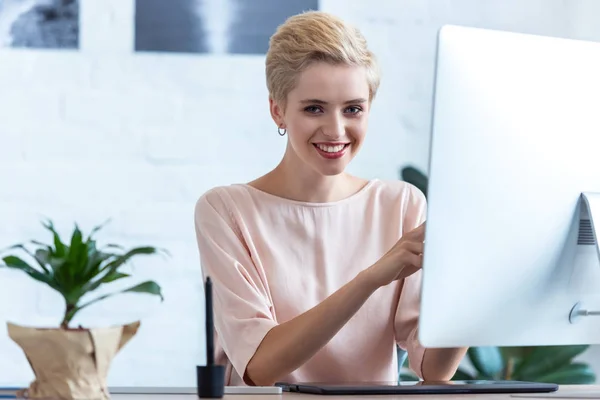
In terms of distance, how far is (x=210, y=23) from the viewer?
267 centimetres

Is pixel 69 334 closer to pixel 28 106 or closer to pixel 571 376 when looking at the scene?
pixel 28 106

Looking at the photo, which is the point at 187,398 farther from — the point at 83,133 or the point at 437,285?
the point at 83,133

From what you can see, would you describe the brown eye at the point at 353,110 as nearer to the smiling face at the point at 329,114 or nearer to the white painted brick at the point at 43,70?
the smiling face at the point at 329,114

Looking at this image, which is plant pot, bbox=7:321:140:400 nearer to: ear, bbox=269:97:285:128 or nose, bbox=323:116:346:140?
nose, bbox=323:116:346:140

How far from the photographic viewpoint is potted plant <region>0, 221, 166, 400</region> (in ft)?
3.34

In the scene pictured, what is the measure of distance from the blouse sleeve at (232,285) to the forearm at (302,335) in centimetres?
2

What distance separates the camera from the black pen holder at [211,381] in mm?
1209

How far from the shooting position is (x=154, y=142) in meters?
2.65

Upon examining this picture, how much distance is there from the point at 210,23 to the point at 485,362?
1229 mm

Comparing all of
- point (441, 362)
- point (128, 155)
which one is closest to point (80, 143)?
point (128, 155)

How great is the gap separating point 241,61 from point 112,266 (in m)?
1.71

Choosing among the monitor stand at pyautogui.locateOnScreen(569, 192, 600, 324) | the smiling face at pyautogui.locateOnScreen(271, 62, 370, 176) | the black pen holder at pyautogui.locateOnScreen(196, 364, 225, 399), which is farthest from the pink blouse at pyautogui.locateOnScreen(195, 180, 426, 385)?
the monitor stand at pyautogui.locateOnScreen(569, 192, 600, 324)

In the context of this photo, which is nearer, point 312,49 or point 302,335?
point 302,335

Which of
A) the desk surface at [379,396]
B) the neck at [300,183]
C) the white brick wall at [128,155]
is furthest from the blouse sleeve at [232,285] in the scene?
the white brick wall at [128,155]
